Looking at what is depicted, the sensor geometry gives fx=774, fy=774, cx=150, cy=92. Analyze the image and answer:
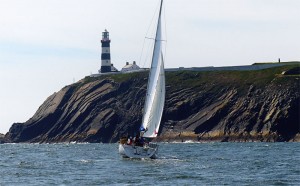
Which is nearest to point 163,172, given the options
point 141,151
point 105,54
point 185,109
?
point 141,151

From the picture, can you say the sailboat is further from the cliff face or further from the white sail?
the cliff face

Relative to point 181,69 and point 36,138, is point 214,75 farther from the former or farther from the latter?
point 36,138

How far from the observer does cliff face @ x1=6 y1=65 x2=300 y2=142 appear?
5664 inches

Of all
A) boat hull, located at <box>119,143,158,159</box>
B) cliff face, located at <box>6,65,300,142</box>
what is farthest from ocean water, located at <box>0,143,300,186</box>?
cliff face, located at <box>6,65,300,142</box>

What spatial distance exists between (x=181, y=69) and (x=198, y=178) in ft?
418

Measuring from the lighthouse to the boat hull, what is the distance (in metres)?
109

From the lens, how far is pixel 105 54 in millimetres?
192125

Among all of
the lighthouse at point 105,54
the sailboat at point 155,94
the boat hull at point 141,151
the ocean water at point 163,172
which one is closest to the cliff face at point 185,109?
the lighthouse at point 105,54

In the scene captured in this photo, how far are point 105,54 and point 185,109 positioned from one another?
137 feet

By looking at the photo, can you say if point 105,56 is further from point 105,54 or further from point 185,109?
point 185,109

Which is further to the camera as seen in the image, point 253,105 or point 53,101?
point 53,101

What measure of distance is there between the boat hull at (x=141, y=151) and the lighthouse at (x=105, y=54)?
359ft

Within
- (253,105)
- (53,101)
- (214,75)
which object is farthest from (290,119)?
(53,101)

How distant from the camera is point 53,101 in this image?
18050 centimetres
